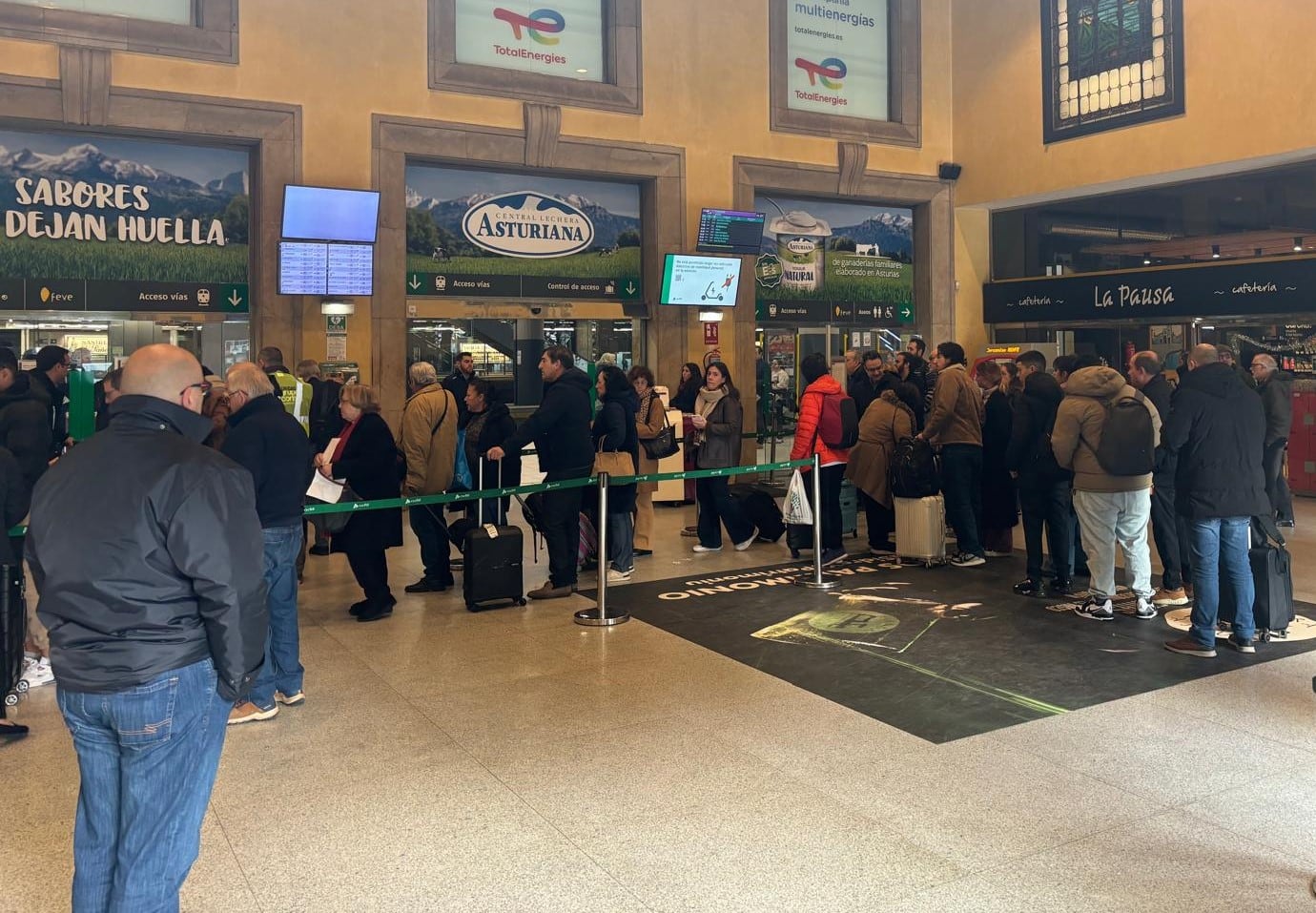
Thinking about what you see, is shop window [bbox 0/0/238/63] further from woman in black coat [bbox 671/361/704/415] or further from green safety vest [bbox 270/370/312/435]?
woman in black coat [bbox 671/361/704/415]

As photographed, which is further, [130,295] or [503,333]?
[503,333]

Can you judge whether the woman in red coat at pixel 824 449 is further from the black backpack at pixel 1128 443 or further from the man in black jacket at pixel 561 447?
the black backpack at pixel 1128 443

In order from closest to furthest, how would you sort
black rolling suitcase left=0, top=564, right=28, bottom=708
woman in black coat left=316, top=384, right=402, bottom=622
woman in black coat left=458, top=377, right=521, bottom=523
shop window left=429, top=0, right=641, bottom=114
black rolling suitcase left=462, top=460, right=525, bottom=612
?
black rolling suitcase left=0, top=564, right=28, bottom=708, woman in black coat left=316, top=384, right=402, bottom=622, black rolling suitcase left=462, top=460, right=525, bottom=612, woman in black coat left=458, top=377, right=521, bottom=523, shop window left=429, top=0, right=641, bottom=114

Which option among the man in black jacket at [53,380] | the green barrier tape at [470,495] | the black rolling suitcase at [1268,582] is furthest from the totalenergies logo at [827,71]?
the black rolling suitcase at [1268,582]

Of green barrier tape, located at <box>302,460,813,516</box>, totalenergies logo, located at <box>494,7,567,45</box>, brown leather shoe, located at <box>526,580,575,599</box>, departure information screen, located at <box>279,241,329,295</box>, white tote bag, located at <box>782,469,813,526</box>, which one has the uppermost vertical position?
totalenergies logo, located at <box>494,7,567,45</box>

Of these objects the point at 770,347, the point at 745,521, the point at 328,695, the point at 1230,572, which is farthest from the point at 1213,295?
the point at 328,695

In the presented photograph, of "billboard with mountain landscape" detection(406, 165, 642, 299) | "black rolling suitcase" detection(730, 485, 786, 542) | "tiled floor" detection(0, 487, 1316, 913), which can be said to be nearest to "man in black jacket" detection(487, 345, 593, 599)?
"tiled floor" detection(0, 487, 1316, 913)

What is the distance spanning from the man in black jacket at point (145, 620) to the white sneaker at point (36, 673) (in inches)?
135

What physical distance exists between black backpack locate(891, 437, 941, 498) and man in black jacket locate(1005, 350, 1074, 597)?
1.00 m

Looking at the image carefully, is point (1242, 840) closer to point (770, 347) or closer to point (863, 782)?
point (863, 782)

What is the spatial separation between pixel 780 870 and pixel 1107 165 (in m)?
11.8

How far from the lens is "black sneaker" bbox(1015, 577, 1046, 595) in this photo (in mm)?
7688

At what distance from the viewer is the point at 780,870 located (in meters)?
3.54

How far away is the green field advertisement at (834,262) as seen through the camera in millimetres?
14570
